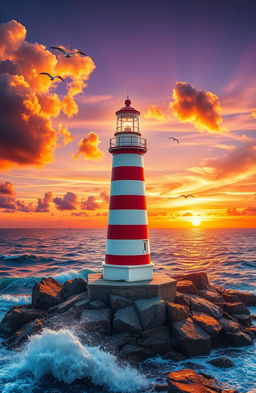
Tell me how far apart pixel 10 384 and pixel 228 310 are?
865 centimetres

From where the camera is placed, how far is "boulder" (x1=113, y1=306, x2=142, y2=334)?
36.8 ft

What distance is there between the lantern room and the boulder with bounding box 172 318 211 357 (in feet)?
26.9

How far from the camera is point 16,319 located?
42.7ft

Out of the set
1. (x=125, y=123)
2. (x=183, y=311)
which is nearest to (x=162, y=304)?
(x=183, y=311)

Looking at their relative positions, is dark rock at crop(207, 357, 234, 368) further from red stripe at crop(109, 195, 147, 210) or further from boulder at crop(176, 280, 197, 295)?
red stripe at crop(109, 195, 147, 210)

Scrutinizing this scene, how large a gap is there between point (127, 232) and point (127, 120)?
496 centimetres

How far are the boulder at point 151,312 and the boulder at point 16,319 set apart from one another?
13.7 feet

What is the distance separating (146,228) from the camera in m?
14.5

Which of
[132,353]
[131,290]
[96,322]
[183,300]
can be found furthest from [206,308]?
[96,322]

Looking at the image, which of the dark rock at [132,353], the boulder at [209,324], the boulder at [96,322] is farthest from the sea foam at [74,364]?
the boulder at [209,324]

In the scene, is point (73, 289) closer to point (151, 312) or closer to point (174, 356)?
point (151, 312)

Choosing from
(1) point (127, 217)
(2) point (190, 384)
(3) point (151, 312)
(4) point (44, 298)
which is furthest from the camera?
(4) point (44, 298)

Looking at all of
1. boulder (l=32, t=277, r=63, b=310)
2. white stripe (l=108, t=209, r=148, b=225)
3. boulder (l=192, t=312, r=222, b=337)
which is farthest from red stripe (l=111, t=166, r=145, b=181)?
boulder (l=192, t=312, r=222, b=337)

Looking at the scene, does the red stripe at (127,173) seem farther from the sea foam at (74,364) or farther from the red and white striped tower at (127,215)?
the sea foam at (74,364)
